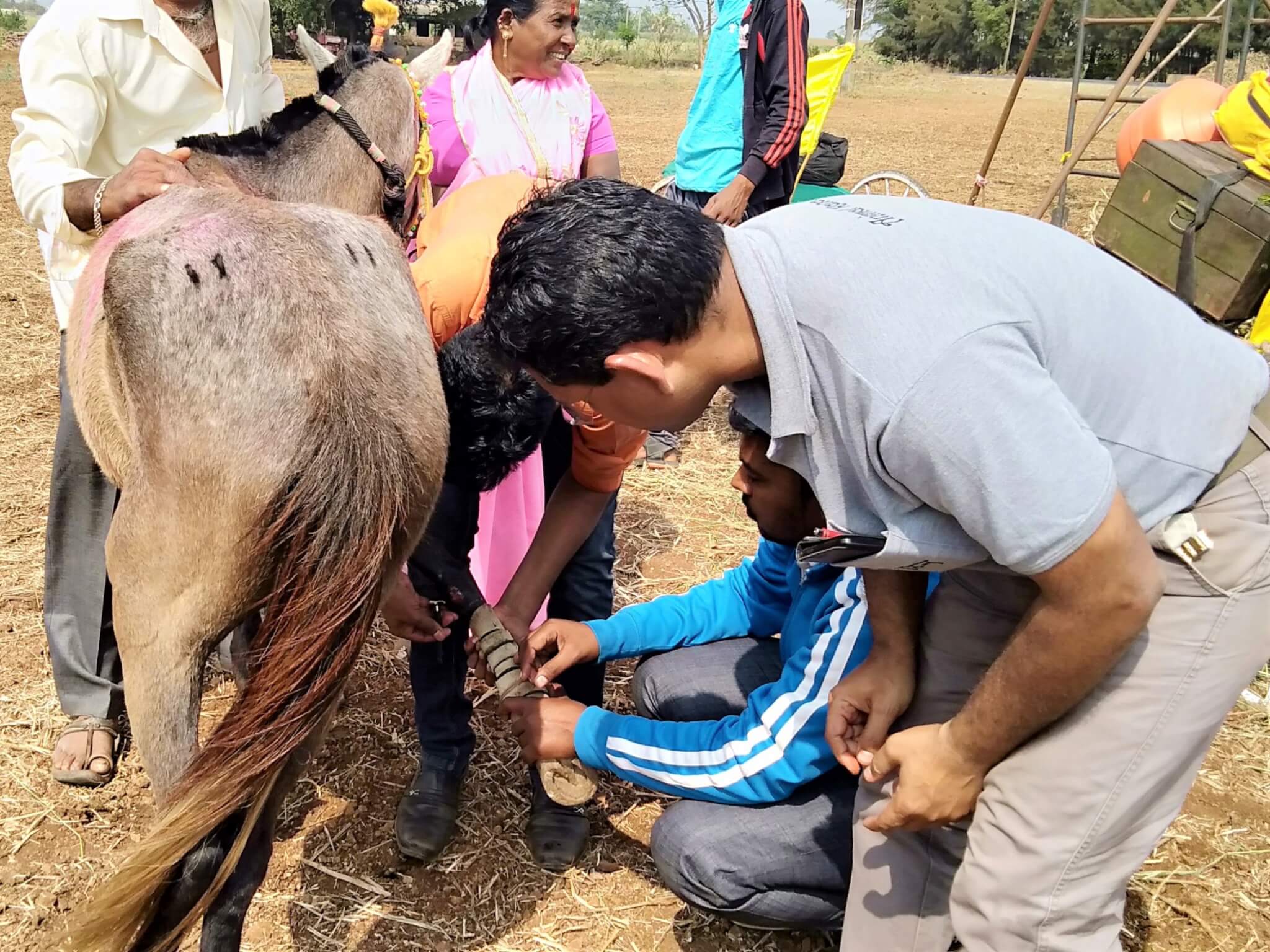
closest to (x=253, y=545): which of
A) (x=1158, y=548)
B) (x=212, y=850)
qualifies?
(x=212, y=850)

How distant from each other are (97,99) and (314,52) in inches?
29.1

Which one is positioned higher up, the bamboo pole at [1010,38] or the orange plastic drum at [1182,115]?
the orange plastic drum at [1182,115]

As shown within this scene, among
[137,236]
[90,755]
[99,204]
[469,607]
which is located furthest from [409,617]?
[90,755]

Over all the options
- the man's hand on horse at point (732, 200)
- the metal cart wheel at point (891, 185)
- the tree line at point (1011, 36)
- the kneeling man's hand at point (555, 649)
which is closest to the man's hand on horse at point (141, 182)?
the kneeling man's hand at point (555, 649)

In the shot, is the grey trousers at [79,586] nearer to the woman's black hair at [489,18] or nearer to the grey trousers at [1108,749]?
the woman's black hair at [489,18]

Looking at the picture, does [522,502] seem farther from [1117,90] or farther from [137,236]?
[1117,90]

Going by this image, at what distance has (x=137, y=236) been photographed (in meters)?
1.81

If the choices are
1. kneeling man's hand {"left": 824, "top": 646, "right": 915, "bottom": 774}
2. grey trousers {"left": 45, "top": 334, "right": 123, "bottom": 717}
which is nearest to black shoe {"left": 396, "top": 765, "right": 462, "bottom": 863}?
grey trousers {"left": 45, "top": 334, "right": 123, "bottom": 717}

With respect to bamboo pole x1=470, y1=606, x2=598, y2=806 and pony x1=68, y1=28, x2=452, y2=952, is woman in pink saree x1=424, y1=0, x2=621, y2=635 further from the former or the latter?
pony x1=68, y1=28, x2=452, y2=952

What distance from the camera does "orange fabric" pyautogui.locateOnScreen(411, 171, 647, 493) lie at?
1930mm

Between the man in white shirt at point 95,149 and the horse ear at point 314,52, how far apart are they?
0.10 m

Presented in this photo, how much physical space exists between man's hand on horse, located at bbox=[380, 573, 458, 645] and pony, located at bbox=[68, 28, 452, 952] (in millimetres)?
263

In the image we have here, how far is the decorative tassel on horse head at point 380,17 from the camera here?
9.78 ft

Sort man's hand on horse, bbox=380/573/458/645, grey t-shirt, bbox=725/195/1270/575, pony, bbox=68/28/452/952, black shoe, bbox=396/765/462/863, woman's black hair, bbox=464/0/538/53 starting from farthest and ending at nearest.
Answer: woman's black hair, bbox=464/0/538/53 < black shoe, bbox=396/765/462/863 < man's hand on horse, bbox=380/573/458/645 < pony, bbox=68/28/452/952 < grey t-shirt, bbox=725/195/1270/575
